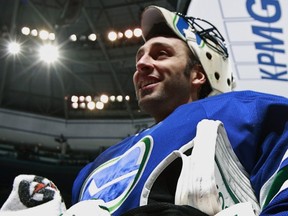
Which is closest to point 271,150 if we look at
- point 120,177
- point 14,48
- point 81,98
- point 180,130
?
point 180,130

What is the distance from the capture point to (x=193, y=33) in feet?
5.11

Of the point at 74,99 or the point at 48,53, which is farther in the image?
the point at 74,99

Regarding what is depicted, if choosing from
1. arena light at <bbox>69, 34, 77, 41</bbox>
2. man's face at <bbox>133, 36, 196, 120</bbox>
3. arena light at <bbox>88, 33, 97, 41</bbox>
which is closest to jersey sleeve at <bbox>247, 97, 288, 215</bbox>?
man's face at <bbox>133, 36, 196, 120</bbox>

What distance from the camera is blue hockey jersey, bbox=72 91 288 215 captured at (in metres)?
0.99

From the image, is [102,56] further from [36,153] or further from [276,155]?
[276,155]

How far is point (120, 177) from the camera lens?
117 centimetres

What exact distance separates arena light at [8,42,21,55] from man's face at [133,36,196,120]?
1077 centimetres

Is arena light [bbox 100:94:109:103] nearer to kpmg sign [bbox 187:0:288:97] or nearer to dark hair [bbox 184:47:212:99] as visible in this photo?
kpmg sign [bbox 187:0:288:97]

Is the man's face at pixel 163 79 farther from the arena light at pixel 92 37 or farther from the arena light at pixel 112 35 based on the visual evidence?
the arena light at pixel 92 37

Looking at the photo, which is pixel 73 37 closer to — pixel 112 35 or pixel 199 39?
pixel 112 35

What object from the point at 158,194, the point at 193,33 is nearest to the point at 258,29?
the point at 193,33

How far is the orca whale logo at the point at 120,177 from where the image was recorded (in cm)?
110

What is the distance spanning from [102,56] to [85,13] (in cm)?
141

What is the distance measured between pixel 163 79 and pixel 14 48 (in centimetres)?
1097
